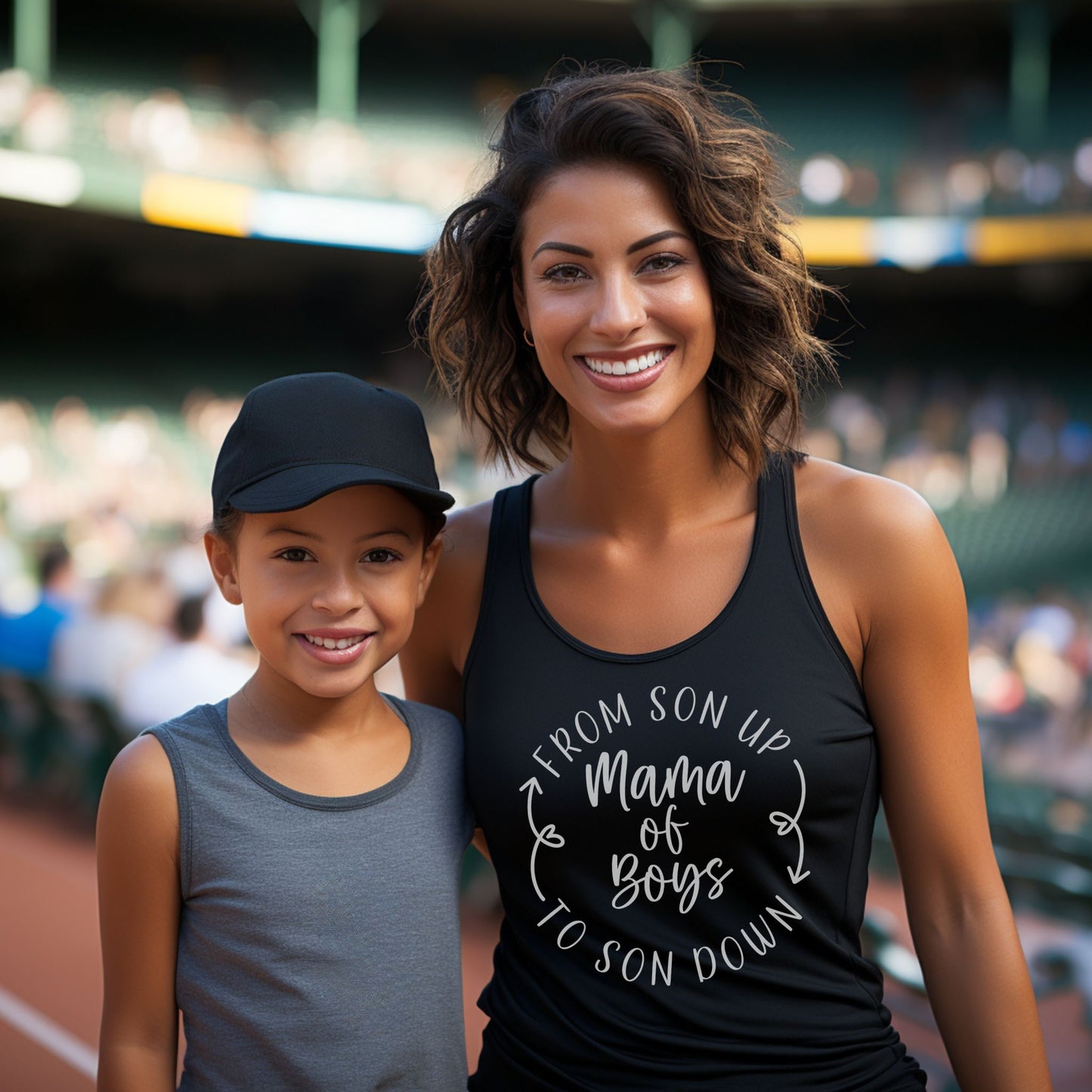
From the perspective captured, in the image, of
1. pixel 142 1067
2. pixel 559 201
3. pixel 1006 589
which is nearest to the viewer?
pixel 142 1067

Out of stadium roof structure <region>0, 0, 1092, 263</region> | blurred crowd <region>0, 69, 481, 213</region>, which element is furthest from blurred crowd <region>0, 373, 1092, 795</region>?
blurred crowd <region>0, 69, 481, 213</region>

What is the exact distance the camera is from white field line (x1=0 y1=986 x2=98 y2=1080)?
4.02m

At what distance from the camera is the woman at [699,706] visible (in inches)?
60.3

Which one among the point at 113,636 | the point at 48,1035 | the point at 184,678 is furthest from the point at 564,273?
the point at 113,636

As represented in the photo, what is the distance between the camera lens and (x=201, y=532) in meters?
1.71

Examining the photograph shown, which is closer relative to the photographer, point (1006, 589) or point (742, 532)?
point (742, 532)

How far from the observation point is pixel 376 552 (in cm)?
161

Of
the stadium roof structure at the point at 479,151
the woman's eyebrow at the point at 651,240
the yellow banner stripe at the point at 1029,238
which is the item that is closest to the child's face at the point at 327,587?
the woman's eyebrow at the point at 651,240

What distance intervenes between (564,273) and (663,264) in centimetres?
13

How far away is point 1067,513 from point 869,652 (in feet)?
39.3

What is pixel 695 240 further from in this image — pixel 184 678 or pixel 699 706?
pixel 184 678

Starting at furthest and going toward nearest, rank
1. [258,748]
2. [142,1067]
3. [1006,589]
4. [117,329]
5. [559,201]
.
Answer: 1. [117,329]
2. [1006,589]
3. [559,201]
4. [258,748]
5. [142,1067]

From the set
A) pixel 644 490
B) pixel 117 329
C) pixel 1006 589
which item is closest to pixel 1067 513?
pixel 1006 589

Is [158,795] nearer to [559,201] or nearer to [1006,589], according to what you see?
[559,201]
